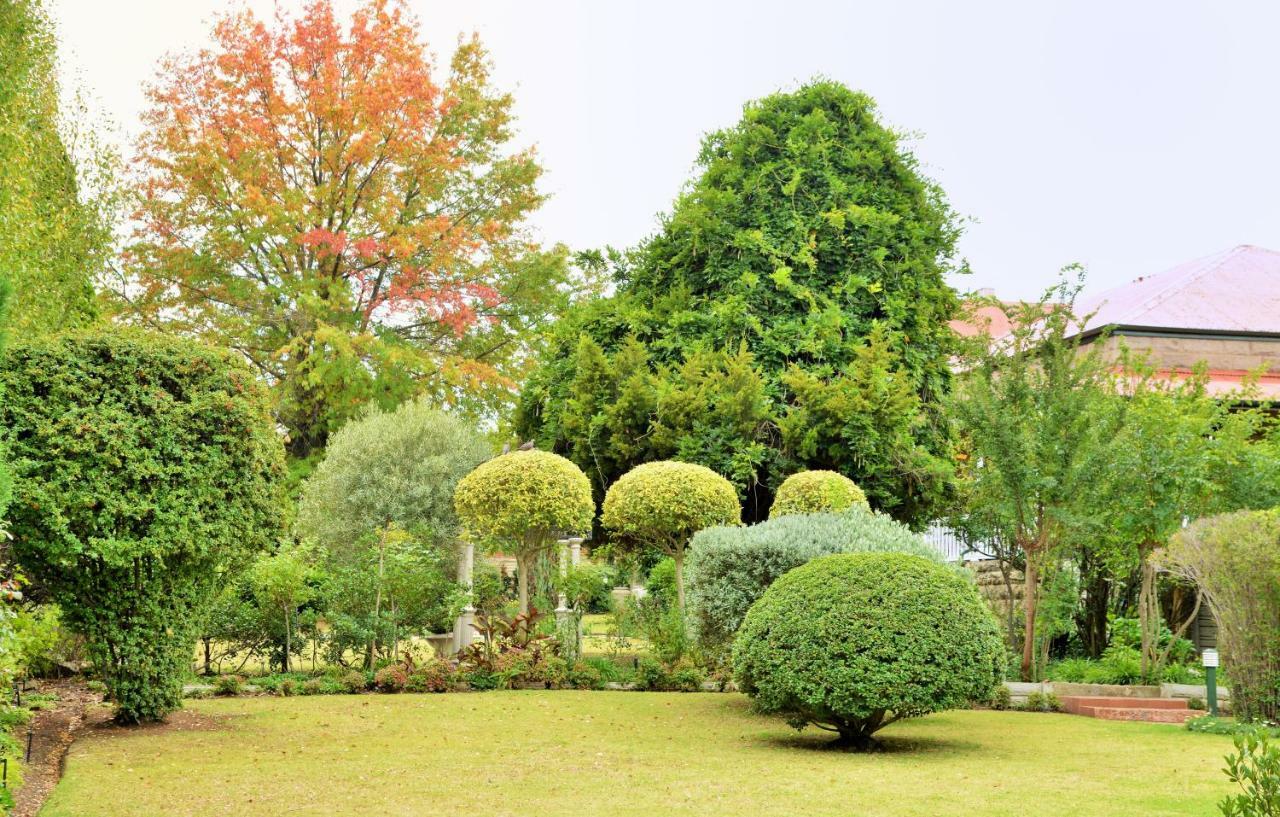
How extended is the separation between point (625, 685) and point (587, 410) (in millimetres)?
5859

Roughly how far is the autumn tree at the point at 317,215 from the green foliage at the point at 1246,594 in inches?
561

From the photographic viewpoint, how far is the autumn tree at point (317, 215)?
2161cm

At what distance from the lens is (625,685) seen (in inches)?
610

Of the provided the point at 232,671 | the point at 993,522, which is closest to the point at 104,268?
the point at 232,671

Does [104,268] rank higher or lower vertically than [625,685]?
higher

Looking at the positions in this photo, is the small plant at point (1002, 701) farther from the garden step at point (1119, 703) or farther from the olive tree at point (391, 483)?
the olive tree at point (391, 483)

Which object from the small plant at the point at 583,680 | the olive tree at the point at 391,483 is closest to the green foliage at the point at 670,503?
the small plant at the point at 583,680

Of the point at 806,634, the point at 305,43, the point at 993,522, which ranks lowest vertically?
the point at 806,634

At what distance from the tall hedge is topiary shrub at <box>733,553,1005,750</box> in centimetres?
496

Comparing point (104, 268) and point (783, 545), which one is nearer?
point (783, 545)

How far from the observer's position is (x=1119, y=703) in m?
13.5

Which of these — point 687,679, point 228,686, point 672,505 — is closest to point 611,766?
point 687,679

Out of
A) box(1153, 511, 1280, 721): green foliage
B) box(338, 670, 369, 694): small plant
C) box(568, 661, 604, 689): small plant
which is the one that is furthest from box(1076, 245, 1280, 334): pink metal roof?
box(338, 670, 369, 694): small plant

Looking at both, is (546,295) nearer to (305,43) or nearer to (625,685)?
(305,43)
